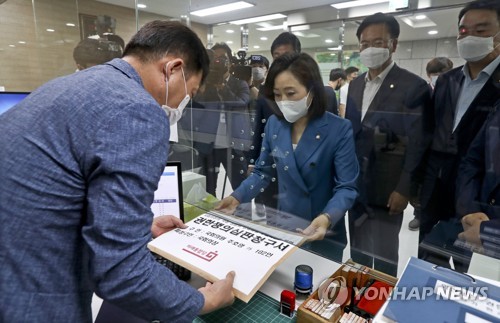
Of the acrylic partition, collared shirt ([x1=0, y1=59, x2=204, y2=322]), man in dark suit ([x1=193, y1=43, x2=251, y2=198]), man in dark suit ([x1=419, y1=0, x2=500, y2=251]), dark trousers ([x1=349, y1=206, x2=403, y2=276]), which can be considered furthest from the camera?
man in dark suit ([x1=193, y1=43, x2=251, y2=198])

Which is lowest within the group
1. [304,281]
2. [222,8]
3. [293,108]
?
[304,281]

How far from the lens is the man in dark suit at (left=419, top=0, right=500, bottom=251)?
80 cm

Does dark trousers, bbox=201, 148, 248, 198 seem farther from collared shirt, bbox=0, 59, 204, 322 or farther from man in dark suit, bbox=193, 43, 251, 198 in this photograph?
collared shirt, bbox=0, 59, 204, 322

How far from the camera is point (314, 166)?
119 cm

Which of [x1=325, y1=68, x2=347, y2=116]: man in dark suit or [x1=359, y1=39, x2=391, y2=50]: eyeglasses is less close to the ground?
[x1=359, y1=39, x2=391, y2=50]: eyeglasses

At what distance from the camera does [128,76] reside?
594mm

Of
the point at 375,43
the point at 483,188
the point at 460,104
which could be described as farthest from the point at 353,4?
the point at 483,188

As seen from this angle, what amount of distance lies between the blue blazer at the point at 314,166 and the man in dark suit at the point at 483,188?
13.9 inches

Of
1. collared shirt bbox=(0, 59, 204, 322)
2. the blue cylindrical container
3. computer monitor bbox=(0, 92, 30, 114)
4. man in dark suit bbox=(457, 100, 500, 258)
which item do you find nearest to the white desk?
the blue cylindrical container

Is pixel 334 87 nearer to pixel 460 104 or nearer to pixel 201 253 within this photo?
pixel 460 104

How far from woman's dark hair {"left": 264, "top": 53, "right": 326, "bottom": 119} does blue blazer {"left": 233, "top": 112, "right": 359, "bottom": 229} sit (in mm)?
47

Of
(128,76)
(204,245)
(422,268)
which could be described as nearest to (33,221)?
(128,76)

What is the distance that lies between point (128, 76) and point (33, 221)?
31cm

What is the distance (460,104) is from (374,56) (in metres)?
0.31
